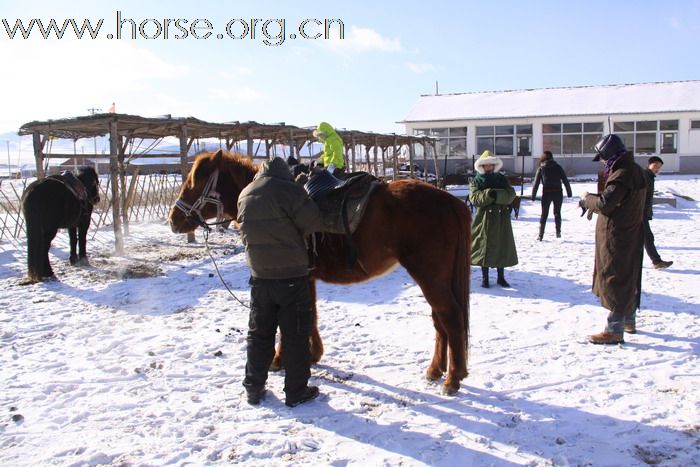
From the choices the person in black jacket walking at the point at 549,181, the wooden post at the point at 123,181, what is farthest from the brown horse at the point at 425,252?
the wooden post at the point at 123,181

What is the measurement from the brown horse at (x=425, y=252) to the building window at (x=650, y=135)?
101ft

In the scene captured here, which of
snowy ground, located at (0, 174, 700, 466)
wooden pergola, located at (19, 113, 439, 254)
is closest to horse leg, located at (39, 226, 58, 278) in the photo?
snowy ground, located at (0, 174, 700, 466)

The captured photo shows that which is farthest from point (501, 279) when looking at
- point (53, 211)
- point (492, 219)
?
point (53, 211)

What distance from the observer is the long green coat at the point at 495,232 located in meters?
6.68

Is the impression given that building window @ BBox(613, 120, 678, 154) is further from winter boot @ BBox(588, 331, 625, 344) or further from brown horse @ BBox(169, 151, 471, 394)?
brown horse @ BBox(169, 151, 471, 394)

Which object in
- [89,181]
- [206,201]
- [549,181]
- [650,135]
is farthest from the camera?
[650,135]

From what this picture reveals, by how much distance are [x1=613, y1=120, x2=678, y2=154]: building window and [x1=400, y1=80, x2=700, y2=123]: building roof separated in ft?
2.90

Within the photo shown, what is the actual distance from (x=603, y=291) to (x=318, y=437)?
3.06m

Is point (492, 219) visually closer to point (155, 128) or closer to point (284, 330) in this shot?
point (284, 330)

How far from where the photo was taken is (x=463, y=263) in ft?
12.8

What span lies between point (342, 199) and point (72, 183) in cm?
661

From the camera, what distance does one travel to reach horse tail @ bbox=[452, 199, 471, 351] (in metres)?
3.87

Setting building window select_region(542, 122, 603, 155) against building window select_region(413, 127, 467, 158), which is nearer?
building window select_region(542, 122, 603, 155)

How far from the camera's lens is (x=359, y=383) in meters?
4.09
